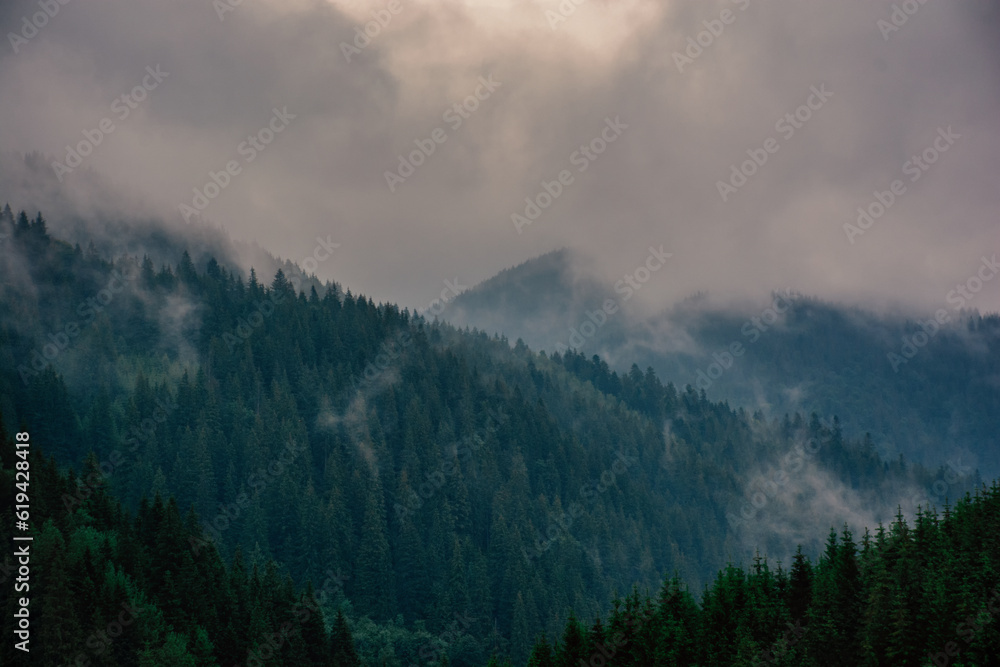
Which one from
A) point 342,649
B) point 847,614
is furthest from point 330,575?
point 847,614

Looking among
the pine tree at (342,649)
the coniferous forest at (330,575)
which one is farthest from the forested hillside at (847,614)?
the pine tree at (342,649)

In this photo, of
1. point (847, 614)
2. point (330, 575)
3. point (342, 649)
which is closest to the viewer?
point (847, 614)

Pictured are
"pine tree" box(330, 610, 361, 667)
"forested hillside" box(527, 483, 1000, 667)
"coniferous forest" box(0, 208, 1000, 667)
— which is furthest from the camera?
A: "pine tree" box(330, 610, 361, 667)

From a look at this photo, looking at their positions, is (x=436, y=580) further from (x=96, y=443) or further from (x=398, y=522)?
(x=96, y=443)

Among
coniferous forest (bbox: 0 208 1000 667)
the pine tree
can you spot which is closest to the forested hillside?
coniferous forest (bbox: 0 208 1000 667)

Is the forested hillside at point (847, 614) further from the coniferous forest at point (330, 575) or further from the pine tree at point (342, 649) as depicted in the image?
the pine tree at point (342, 649)

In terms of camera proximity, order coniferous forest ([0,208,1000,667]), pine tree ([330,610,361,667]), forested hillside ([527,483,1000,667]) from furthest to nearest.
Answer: pine tree ([330,610,361,667])
coniferous forest ([0,208,1000,667])
forested hillside ([527,483,1000,667])

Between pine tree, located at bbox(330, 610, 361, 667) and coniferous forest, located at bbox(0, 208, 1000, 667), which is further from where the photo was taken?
pine tree, located at bbox(330, 610, 361, 667)

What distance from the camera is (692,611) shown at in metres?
100

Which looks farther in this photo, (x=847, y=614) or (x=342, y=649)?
(x=342, y=649)

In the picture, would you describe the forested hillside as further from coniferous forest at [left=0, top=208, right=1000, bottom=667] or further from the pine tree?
the pine tree

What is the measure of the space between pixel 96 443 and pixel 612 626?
368 feet

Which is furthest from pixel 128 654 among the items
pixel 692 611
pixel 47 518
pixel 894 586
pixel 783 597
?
pixel 894 586

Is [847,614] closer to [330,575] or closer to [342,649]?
[342,649]
